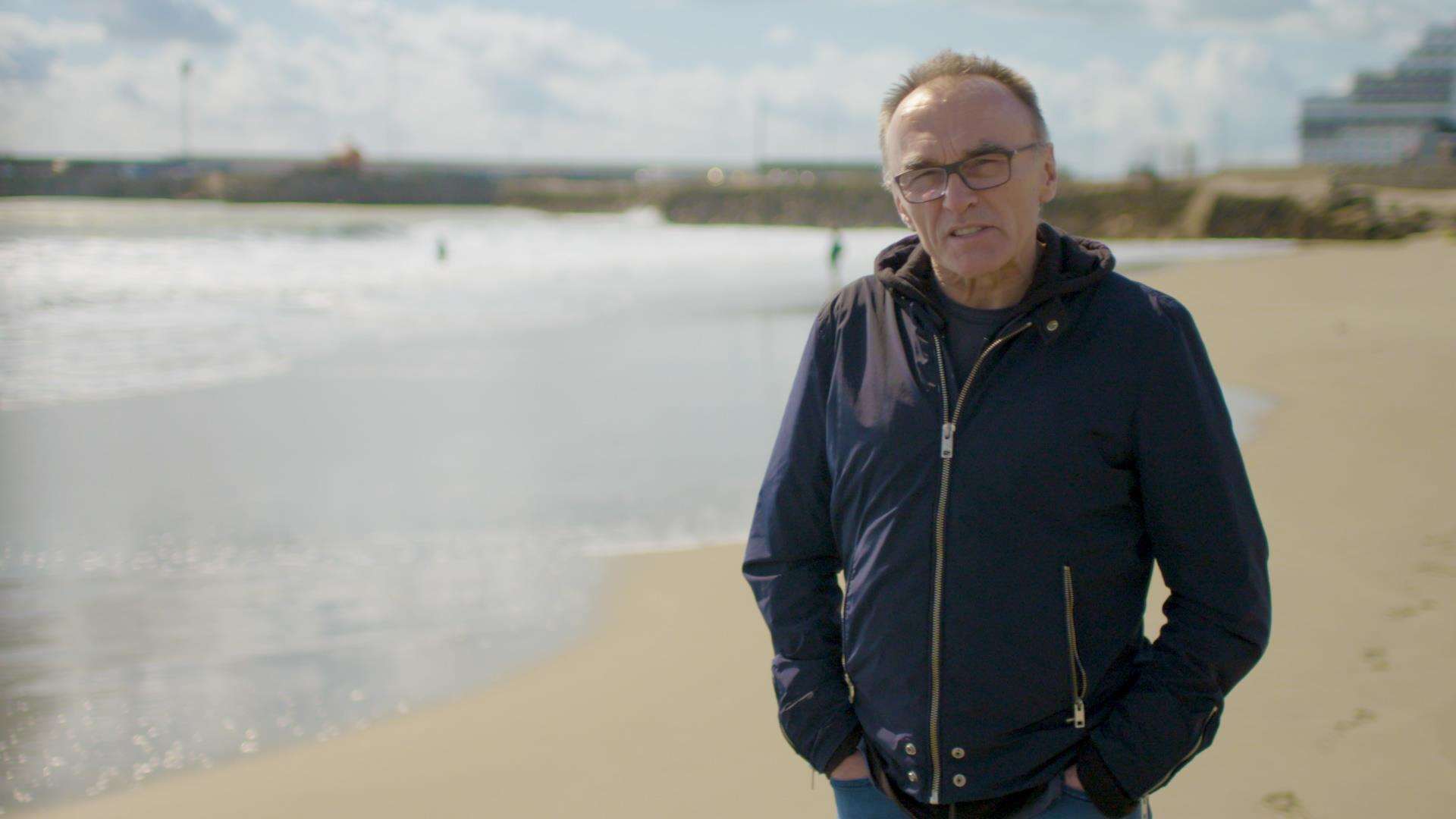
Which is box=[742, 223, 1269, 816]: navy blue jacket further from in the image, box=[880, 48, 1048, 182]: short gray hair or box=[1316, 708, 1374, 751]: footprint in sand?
box=[1316, 708, 1374, 751]: footprint in sand

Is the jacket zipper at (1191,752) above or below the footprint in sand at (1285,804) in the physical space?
above

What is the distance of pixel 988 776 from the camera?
190cm

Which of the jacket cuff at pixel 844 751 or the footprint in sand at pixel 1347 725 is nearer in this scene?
the jacket cuff at pixel 844 751

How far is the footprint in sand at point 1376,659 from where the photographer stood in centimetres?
453

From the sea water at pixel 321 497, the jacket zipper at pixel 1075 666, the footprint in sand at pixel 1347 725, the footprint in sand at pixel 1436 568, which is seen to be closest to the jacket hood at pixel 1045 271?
the jacket zipper at pixel 1075 666

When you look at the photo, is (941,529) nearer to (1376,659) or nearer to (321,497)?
(1376,659)

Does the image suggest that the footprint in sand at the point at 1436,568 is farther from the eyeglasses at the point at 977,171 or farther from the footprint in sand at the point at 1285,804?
the eyeglasses at the point at 977,171

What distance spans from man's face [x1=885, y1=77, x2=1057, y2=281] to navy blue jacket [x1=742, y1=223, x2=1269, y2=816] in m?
0.07

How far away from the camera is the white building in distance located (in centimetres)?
11456

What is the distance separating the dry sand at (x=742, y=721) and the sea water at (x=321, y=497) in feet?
0.94

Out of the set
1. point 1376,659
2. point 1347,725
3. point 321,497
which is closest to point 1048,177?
point 1347,725

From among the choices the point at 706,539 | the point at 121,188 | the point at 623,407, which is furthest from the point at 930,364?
the point at 121,188

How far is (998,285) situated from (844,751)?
2.62 ft

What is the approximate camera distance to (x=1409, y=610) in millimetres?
5125
